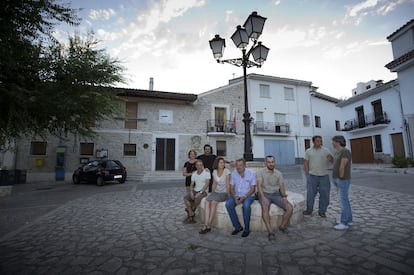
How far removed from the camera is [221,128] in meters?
17.7

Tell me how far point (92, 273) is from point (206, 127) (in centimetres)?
1542

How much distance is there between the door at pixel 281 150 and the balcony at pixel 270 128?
82 centimetres

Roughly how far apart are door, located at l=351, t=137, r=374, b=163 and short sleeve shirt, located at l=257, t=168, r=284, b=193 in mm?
20362

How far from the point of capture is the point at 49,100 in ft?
14.0

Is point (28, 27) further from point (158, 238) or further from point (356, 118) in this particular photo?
point (356, 118)

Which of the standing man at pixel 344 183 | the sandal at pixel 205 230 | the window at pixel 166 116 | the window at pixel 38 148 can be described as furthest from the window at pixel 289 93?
the window at pixel 38 148

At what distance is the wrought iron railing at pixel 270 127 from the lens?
18828mm

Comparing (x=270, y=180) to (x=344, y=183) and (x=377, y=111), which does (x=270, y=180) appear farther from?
(x=377, y=111)

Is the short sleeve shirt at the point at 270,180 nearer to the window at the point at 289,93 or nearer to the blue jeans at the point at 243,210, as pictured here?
the blue jeans at the point at 243,210

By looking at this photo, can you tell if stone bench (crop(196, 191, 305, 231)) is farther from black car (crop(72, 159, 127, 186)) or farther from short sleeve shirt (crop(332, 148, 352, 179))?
black car (crop(72, 159, 127, 186))

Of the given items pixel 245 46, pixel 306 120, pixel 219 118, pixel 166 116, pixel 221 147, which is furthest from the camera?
A: pixel 306 120

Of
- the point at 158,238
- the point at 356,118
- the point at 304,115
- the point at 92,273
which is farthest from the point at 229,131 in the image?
the point at 92,273

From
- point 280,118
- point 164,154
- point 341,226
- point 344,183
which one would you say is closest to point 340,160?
point 344,183

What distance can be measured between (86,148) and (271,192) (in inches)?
597
